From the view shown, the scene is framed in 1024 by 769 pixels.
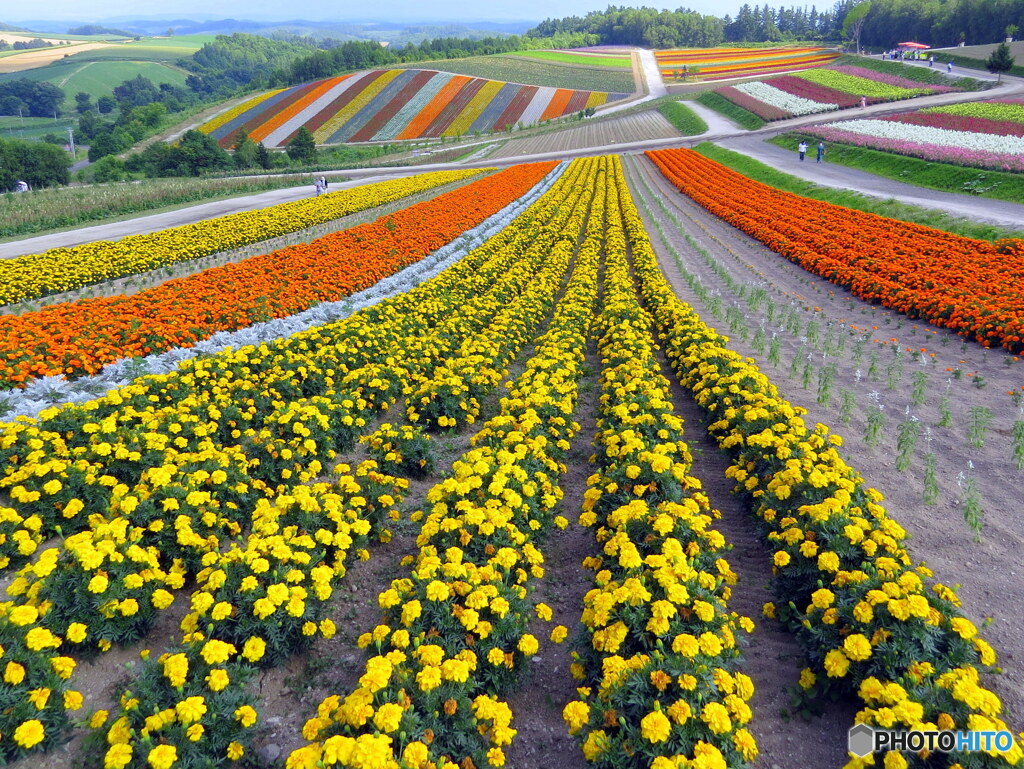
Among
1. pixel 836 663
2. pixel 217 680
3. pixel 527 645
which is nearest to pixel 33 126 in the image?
pixel 217 680

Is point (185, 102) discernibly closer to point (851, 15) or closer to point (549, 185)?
point (549, 185)

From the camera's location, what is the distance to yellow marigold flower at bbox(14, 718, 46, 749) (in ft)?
13.0

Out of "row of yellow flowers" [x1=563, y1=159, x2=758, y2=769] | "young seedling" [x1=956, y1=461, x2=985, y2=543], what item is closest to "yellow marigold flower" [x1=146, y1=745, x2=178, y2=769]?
"row of yellow flowers" [x1=563, y1=159, x2=758, y2=769]

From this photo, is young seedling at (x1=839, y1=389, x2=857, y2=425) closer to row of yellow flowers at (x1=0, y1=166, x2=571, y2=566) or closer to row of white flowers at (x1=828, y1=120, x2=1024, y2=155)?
row of yellow flowers at (x1=0, y1=166, x2=571, y2=566)

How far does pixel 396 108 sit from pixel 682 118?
139ft

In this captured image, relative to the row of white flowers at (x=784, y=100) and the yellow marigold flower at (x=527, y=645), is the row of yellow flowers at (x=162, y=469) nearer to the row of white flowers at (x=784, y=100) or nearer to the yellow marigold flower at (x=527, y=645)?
the yellow marigold flower at (x=527, y=645)

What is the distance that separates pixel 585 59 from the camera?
399ft

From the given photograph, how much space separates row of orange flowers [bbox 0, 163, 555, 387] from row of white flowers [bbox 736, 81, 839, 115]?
57.4 meters

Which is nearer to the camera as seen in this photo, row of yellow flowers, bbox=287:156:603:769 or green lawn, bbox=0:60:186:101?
row of yellow flowers, bbox=287:156:603:769

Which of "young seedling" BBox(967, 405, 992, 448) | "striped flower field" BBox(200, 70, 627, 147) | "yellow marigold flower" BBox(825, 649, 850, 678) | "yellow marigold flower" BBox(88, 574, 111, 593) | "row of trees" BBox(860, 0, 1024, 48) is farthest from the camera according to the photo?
"row of trees" BBox(860, 0, 1024, 48)

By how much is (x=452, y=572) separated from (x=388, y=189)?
36048 millimetres

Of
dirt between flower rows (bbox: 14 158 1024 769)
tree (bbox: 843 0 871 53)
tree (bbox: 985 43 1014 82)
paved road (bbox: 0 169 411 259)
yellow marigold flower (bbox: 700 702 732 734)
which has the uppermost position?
tree (bbox: 843 0 871 53)

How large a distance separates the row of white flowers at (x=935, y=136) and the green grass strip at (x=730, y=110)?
11.1 metres

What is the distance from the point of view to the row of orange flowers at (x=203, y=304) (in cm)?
1048
